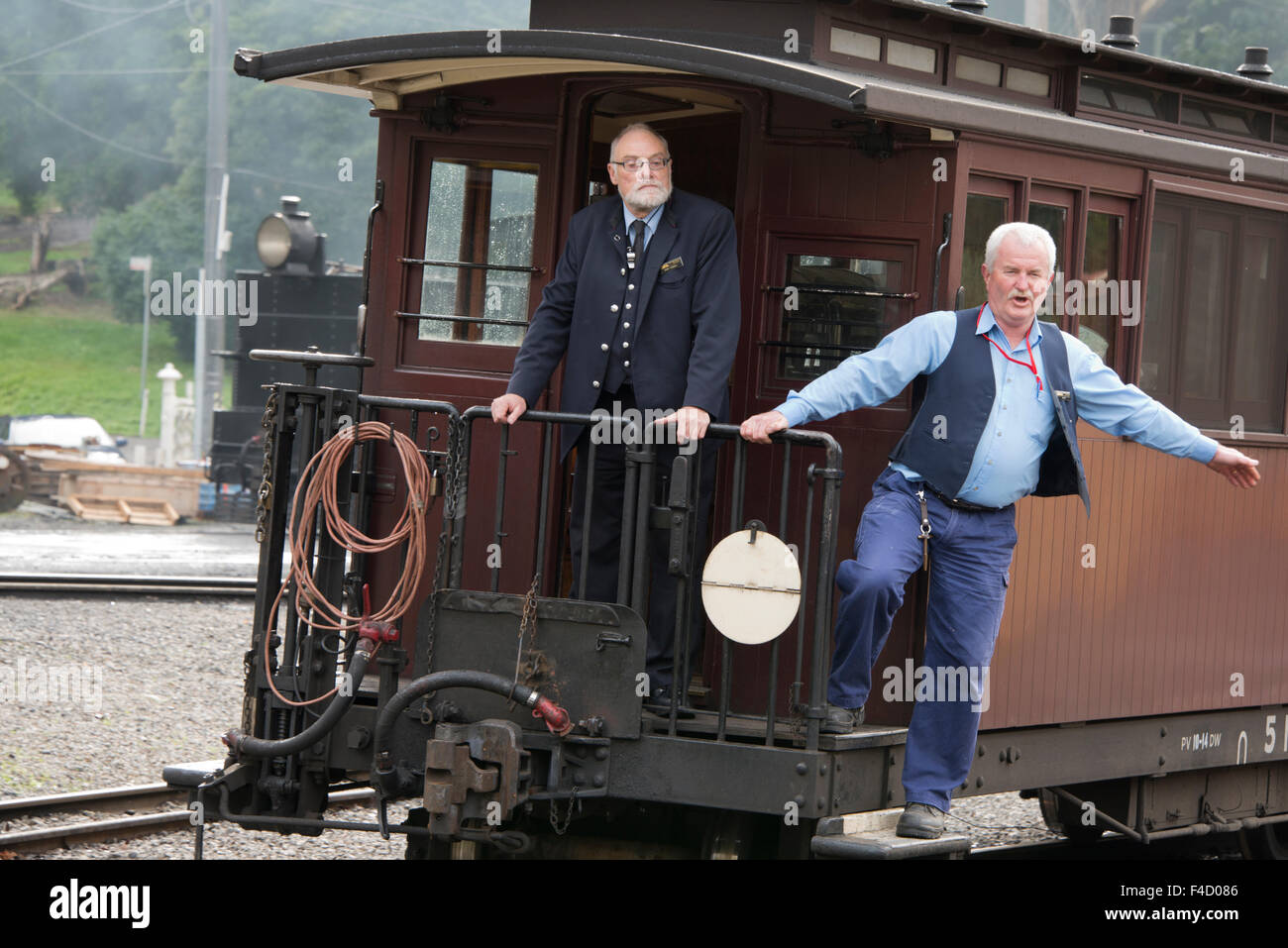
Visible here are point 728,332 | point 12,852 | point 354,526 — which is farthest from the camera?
point 12,852

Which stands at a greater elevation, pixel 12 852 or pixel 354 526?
pixel 354 526

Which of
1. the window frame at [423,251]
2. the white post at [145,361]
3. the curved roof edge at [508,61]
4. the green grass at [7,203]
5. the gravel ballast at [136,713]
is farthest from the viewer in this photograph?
the green grass at [7,203]

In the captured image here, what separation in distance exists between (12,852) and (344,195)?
40.1m

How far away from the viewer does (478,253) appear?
6.46 metres

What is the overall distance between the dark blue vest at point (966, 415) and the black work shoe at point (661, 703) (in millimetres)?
1091

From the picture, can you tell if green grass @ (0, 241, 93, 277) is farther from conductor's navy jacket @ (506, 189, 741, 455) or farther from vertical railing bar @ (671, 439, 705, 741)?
vertical railing bar @ (671, 439, 705, 741)

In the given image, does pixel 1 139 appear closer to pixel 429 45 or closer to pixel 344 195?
pixel 344 195

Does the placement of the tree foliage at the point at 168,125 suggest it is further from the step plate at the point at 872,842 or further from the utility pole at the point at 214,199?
the step plate at the point at 872,842

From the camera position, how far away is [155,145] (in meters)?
48.2

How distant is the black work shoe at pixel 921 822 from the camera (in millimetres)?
5430

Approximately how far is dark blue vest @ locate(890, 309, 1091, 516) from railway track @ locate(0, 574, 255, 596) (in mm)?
10181

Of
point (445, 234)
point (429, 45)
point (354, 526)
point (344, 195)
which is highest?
point (344, 195)

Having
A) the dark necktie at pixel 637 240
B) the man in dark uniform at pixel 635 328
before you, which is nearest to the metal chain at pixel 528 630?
the man in dark uniform at pixel 635 328
